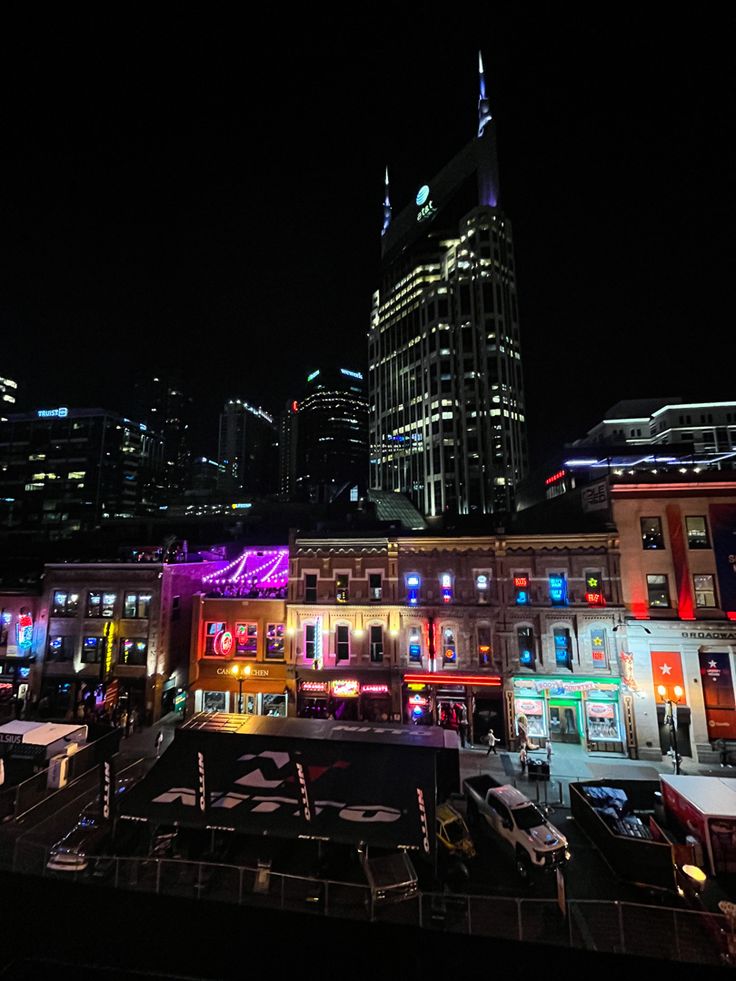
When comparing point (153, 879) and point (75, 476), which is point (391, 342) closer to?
point (75, 476)

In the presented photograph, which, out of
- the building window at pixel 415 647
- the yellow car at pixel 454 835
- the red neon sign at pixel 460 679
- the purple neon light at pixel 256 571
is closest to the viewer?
the yellow car at pixel 454 835

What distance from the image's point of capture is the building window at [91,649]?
101 feet

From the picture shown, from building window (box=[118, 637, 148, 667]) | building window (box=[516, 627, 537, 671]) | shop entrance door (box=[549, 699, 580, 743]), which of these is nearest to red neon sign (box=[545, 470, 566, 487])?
building window (box=[516, 627, 537, 671])

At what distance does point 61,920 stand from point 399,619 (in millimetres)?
18944

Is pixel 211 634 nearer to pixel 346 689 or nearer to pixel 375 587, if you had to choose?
pixel 346 689

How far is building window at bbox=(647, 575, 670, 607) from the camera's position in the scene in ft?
84.3

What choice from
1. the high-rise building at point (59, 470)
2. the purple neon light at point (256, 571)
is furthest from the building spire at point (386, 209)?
the purple neon light at point (256, 571)

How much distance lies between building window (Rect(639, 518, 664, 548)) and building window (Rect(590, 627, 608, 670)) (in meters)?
5.47

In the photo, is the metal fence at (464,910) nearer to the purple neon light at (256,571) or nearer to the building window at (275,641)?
the building window at (275,641)

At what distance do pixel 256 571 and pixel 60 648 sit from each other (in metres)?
13.7

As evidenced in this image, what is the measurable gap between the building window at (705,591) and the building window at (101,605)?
35.5 m

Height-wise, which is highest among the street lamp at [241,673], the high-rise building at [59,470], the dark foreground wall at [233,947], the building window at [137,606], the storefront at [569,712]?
the high-rise building at [59,470]

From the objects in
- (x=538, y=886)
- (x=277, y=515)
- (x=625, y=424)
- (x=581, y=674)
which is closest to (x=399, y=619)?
(x=581, y=674)

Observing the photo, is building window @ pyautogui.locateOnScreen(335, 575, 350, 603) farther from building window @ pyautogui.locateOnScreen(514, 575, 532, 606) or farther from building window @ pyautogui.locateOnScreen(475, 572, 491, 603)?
building window @ pyautogui.locateOnScreen(514, 575, 532, 606)
